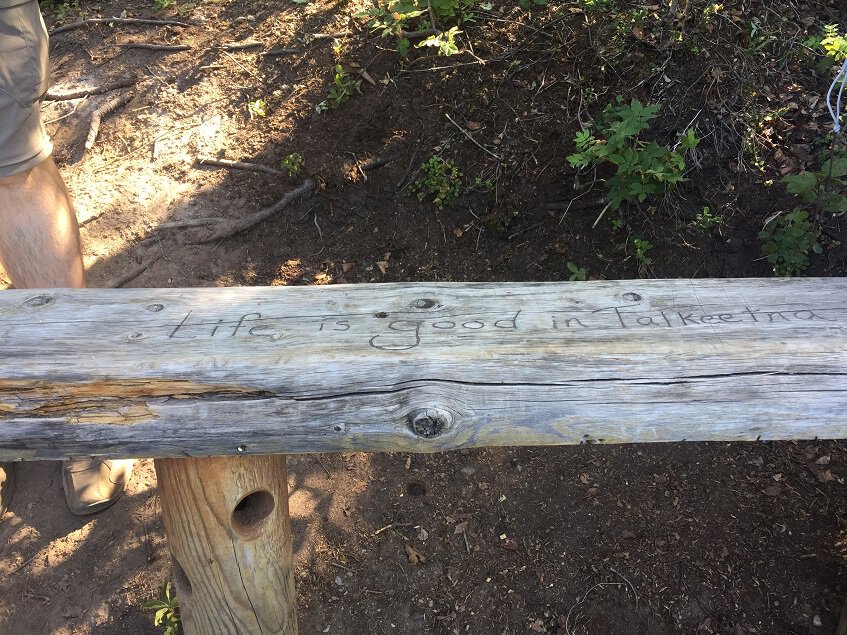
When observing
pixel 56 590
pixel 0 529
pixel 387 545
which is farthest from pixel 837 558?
pixel 0 529

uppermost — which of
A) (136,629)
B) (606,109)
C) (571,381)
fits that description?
(571,381)

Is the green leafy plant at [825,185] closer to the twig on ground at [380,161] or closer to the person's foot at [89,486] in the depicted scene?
the twig on ground at [380,161]

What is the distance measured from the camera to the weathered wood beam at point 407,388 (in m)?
1.54

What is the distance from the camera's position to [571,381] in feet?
5.09

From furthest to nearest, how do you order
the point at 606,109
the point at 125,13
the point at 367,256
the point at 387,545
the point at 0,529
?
the point at 125,13 < the point at 367,256 < the point at 606,109 < the point at 0,529 < the point at 387,545

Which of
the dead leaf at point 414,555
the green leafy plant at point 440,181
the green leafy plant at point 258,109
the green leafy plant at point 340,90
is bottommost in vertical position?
the dead leaf at point 414,555

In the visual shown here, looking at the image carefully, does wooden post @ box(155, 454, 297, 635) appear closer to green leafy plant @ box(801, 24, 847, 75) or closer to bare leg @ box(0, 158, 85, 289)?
bare leg @ box(0, 158, 85, 289)

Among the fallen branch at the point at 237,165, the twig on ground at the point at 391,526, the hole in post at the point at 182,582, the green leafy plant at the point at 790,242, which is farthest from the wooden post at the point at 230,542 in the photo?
the green leafy plant at the point at 790,242

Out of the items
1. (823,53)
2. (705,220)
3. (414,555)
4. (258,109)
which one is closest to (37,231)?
(258,109)

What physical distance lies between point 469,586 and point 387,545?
429 mm

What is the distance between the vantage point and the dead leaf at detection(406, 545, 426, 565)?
2.81 meters

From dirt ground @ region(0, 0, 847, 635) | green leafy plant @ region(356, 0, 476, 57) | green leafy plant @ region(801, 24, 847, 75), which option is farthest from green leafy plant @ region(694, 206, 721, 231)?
green leafy plant @ region(356, 0, 476, 57)

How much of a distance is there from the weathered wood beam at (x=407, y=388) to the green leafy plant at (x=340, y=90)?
2.73 meters

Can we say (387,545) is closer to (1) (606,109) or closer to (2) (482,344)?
(2) (482,344)
